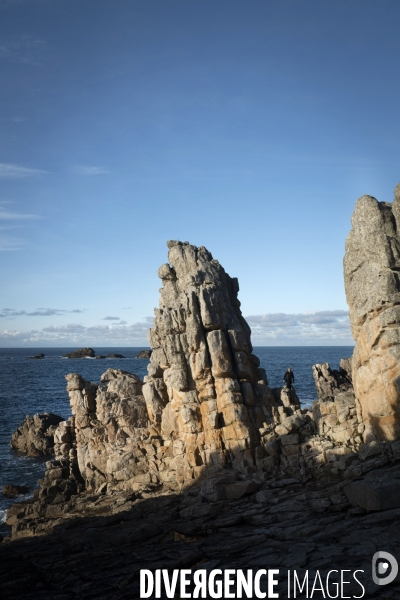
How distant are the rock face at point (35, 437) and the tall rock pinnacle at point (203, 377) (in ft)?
71.2

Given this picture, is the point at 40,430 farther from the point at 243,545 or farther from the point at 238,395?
the point at 243,545

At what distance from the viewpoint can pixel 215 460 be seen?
1304 inches

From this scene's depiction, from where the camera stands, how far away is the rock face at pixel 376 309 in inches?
1075

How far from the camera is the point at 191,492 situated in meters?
30.9

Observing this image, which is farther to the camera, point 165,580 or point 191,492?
point 191,492

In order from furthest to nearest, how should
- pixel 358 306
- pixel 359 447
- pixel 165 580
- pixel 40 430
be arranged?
pixel 40 430, pixel 358 306, pixel 359 447, pixel 165 580

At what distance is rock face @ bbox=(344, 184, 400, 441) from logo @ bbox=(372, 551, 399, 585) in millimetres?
10702

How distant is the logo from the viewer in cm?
1554

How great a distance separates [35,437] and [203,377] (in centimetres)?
2902

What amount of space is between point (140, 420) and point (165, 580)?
22.3 metres

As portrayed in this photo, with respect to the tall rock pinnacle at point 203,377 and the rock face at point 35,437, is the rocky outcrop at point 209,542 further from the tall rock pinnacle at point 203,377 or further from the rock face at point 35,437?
the rock face at point 35,437

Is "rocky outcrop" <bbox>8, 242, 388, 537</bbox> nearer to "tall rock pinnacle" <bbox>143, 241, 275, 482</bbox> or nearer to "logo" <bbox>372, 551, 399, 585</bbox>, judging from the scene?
"tall rock pinnacle" <bbox>143, 241, 275, 482</bbox>

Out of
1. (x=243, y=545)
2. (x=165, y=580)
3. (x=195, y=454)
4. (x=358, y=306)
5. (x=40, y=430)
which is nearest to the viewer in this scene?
(x=165, y=580)

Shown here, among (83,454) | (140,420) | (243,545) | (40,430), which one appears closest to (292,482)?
(243,545)
